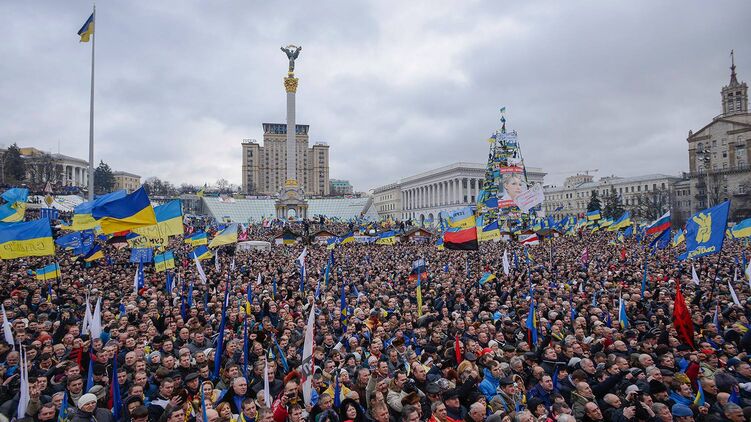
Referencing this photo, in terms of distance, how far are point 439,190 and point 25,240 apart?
298 ft

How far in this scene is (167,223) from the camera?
508 inches

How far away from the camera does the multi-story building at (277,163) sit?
13925 cm

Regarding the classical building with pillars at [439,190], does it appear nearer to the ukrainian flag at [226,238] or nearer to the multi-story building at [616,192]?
the multi-story building at [616,192]

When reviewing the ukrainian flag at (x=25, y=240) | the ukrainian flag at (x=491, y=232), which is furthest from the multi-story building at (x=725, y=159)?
the ukrainian flag at (x=25, y=240)

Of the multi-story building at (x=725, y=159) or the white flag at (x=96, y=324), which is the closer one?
the white flag at (x=96, y=324)

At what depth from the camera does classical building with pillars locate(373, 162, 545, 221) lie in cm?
9062

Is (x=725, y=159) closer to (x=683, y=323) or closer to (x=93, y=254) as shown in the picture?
(x=683, y=323)

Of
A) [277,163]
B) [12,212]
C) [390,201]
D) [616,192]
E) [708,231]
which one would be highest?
[277,163]

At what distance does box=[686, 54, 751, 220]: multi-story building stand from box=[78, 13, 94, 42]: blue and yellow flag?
203 feet

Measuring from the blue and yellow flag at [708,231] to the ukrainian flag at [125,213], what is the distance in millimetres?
11716

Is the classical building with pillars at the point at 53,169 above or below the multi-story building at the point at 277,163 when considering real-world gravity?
below

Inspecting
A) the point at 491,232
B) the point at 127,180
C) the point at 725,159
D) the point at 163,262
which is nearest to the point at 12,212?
the point at 163,262

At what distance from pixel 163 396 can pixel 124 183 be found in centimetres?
13760

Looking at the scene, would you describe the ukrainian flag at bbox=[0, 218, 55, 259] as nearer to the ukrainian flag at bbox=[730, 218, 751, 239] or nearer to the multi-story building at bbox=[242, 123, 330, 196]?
the ukrainian flag at bbox=[730, 218, 751, 239]
